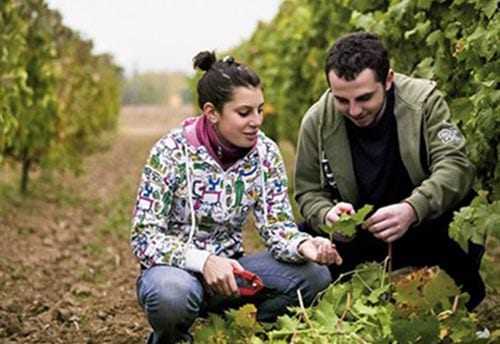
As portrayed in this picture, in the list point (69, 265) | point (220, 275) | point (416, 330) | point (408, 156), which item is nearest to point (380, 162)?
point (408, 156)

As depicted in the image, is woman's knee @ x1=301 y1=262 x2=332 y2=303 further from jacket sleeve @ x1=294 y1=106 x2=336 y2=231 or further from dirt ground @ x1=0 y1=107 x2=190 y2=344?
dirt ground @ x1=0 y1=107 x2=190 y2=344

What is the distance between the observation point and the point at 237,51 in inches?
754

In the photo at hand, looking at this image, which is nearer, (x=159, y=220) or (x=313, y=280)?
(x=159, y=220)

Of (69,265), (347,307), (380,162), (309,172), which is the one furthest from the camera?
(69,265)

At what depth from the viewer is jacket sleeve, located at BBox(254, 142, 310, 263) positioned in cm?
434

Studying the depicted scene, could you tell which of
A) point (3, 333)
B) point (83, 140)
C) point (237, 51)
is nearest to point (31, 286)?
point (3, 333)

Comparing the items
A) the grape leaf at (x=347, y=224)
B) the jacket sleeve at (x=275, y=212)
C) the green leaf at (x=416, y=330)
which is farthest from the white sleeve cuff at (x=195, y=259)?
the green leaf at (x=416, y=330)

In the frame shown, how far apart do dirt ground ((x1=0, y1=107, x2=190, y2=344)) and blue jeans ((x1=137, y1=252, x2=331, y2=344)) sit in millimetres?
810

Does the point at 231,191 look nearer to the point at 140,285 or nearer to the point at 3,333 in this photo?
the point at 140,285

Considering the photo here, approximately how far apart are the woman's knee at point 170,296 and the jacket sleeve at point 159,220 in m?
0.05

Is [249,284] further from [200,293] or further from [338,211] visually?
[338,211]

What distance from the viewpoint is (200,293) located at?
13.5 feet

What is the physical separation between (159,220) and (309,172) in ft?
2.50

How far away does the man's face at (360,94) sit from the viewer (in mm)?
4129
